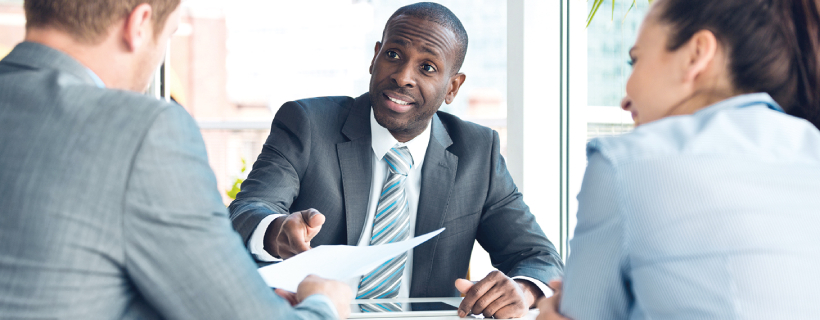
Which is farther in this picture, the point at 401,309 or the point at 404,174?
the point at 404,174

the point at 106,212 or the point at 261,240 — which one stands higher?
the point at 106,212

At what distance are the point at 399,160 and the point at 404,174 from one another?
0.16 ft

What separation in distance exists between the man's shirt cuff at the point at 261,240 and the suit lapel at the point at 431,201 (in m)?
0.44

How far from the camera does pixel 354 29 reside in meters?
6.91

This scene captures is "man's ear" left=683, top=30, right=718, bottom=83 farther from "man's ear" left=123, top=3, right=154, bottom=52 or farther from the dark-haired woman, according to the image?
"man's ear" left=123, top=3, right=154, bottom=52

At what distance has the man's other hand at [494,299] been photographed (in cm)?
123

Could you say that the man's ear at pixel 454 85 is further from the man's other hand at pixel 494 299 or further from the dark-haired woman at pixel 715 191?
the dark-haired woman at pixel 715 191

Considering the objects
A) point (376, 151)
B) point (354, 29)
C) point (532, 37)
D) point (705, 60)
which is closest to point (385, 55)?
point (376, 151)

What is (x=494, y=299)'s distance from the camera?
1242mm

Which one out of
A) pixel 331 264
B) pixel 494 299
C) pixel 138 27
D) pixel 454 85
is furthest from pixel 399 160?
pixel 138 27

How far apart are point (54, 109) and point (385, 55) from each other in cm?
125

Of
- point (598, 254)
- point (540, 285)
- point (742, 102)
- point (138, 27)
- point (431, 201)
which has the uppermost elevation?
point (138, 27)

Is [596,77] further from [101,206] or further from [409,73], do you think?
[101,206]

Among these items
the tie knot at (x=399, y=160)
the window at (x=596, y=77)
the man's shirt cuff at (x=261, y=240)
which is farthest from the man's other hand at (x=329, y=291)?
the window at (x=596, y=77)
